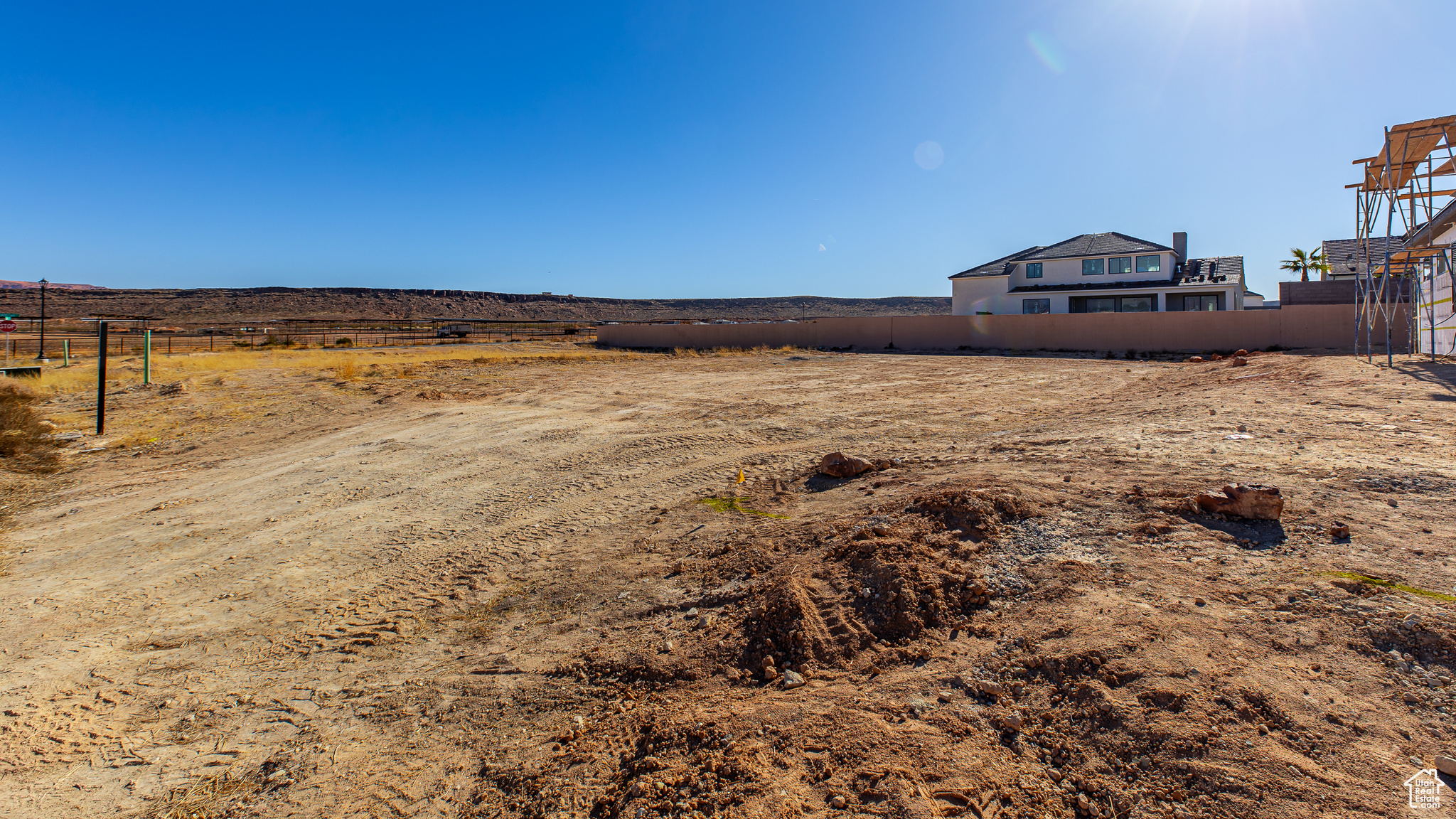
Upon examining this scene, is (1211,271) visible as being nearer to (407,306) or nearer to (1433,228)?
(1433,228)

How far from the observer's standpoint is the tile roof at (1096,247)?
1503 inches

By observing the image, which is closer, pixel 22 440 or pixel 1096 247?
pixel 22 440

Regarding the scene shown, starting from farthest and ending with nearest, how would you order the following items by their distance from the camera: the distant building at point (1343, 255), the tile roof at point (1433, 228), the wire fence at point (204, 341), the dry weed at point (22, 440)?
the wire fence at point (204, 341) → the distant building at point (1343, 255) → the tile roof at point (1433, 228) → the dry weed at point (22, 440)

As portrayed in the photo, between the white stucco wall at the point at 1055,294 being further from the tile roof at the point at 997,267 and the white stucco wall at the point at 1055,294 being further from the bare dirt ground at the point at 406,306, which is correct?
the bare dirt ground at the point at 406,306

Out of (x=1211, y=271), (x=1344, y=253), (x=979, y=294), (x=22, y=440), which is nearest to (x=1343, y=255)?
(x=1344, y=253)

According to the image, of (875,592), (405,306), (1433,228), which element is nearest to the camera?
(875,592)

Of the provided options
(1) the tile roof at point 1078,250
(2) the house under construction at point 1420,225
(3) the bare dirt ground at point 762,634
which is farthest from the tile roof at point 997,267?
(3) the bare dirt ground at point 762,634

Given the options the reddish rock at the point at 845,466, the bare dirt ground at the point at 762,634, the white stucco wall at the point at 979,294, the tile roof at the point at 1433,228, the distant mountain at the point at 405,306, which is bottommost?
the bare dirt ground at the point at 762,634

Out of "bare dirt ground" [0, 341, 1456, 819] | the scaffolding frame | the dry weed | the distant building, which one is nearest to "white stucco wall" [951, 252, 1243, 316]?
the distant building

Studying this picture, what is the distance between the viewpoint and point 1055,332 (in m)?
31.8

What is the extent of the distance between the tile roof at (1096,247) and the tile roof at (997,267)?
63 cm

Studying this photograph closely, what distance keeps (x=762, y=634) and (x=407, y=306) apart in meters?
134

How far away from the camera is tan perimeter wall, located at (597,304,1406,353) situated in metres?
25.7

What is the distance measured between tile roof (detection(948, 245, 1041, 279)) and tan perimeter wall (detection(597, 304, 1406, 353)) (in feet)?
29.5
